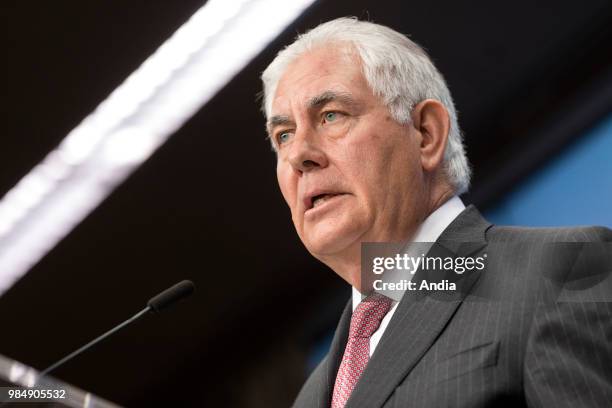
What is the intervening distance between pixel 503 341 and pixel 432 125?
660 millimetres

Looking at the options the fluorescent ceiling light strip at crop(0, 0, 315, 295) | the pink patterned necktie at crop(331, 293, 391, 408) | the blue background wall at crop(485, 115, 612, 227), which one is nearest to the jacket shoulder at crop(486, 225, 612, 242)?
the pink patterned necktie at crop(331, 293, 391, 408)

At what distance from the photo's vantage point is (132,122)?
11.9 feet

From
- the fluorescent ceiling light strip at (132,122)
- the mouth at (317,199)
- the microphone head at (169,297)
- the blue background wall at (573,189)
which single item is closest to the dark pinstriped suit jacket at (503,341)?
the mouth at (317,199)

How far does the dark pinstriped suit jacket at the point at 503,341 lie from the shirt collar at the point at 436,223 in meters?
0.12

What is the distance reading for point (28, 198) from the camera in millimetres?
3963

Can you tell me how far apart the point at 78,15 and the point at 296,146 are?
1.61m

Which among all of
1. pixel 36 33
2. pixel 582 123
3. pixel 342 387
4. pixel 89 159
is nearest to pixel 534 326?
pixel 342 387

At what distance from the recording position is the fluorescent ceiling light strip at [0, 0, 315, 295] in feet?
10.5

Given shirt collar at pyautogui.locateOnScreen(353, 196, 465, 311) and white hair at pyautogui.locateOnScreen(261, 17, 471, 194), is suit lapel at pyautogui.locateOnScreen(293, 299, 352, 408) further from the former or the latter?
white hair at pyautogui.locateOnScreen(261, 17, 471, 194)

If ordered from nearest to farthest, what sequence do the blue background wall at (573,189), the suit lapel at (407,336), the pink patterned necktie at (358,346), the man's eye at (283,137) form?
the suit lapel at (407,336), the pink patterned necktie at (358,346), the man's eye at (283,137), the blue background wall at (573,189)

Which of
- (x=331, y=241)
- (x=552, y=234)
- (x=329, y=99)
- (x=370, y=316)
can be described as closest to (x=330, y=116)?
(x=329, y=99)

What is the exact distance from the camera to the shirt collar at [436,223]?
1.72m

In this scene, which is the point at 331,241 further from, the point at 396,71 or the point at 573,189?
the point at 573,189

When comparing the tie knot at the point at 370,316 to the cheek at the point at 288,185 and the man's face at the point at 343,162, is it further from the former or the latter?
the cheek at the point at 288,185
